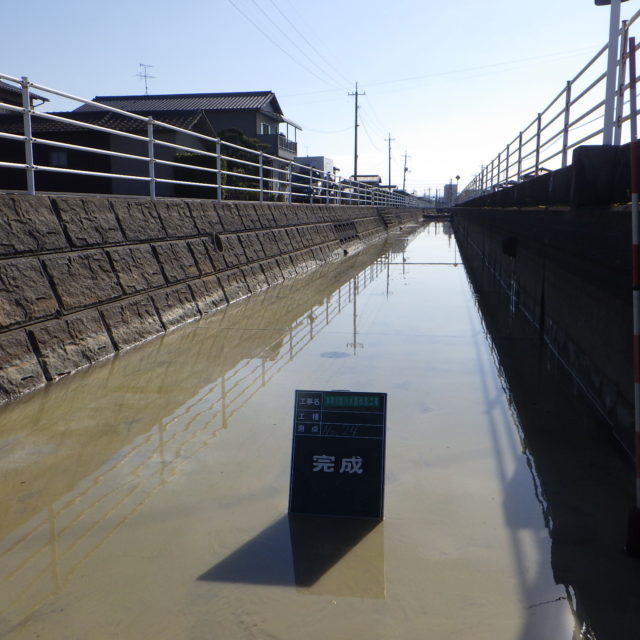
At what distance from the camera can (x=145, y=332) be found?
693cm

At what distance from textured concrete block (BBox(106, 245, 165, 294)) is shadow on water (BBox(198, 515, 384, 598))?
4.24 meters

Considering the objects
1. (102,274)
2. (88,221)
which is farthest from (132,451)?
(88,221)

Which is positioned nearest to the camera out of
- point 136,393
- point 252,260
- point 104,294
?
point 136,393

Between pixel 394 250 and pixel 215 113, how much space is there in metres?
22.9

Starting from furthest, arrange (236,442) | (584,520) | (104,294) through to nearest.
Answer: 1. (104,294)
2. (236,442)
3. (584,520)

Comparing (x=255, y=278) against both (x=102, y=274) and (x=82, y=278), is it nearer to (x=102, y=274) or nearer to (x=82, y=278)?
(x=102, y=274)

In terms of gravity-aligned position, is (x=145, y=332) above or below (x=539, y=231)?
below

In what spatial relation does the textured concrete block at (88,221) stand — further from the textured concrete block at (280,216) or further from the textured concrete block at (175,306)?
the textured concrete block at (280,216)

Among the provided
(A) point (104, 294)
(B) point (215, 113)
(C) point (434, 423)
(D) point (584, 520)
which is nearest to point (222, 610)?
(D) point (584, 520)

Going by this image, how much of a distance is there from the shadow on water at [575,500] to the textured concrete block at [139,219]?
3937 mm

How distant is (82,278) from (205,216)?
3.60m

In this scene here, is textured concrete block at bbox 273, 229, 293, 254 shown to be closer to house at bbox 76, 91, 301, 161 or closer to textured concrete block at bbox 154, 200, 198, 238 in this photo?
textured concrete block at bbox 154, 200, 198, 238

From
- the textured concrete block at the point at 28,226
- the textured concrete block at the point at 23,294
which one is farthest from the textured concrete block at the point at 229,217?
the textured concrete block at the point at 23,294

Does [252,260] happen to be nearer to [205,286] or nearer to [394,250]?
[205,286]
